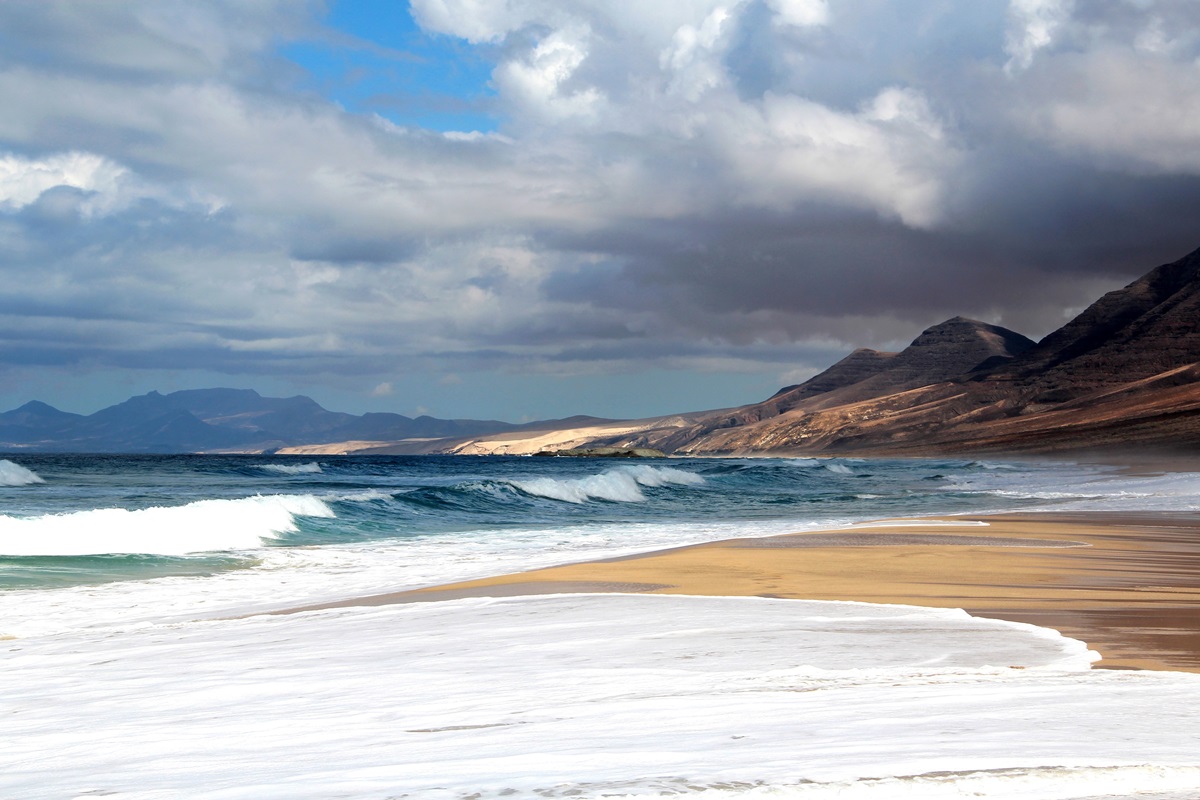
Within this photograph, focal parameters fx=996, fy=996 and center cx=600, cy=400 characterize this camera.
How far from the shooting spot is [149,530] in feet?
76.8

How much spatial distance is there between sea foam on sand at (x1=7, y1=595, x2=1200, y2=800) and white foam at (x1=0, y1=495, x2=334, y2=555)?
42.2 ft

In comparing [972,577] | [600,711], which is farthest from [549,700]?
[972,577]

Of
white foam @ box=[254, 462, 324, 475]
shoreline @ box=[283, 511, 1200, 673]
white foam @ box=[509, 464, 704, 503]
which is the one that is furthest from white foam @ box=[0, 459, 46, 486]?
shoreline @ box=[283, 511, 1200, 673]

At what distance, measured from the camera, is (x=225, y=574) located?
16234 millimetres

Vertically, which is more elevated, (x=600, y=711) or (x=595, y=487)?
(x=600, y=711)

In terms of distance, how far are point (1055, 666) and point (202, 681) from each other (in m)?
5.93

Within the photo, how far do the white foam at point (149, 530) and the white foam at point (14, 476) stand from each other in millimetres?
37575

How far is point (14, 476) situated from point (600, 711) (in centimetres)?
6359

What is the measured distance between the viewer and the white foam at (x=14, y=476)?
5733 cm

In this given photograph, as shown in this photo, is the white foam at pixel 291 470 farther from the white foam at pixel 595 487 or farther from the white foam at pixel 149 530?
the white foam at pixel 149 530

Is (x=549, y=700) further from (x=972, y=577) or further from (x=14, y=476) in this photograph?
(x=14, y=476)

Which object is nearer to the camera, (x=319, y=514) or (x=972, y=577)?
(x=972, y=577)

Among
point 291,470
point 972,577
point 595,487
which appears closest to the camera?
point 972,577

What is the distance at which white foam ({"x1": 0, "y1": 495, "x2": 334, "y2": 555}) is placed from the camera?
70.2ft
